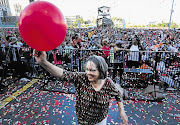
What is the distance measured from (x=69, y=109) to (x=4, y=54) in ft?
15.4

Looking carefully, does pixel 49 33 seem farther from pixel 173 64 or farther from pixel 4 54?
pixel 4 54

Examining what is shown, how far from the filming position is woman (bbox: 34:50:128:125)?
143cm

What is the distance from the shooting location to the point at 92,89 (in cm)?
145

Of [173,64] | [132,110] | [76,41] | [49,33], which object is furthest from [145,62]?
[49,33]

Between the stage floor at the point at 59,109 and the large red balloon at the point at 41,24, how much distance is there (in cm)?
286

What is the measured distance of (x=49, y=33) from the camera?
116 cm

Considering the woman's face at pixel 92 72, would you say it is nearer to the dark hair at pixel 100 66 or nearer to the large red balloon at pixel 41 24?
the dark hair at pixel 100 66

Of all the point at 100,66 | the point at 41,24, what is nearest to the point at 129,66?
the point at 100,66

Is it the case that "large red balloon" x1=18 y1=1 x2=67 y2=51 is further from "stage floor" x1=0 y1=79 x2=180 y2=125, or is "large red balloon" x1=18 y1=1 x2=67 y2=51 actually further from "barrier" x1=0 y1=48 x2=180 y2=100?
"barrier" x1=0 y1=48 x2=180 y2=100

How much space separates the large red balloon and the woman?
0.32 meters

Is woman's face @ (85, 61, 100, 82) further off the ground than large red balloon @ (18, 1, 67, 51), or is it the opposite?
large red balloon @ (18, 1, 67, 51)

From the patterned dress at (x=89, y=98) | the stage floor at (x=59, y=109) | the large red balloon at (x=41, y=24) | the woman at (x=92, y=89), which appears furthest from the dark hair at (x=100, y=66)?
the stage floor at (x=59, y=109)

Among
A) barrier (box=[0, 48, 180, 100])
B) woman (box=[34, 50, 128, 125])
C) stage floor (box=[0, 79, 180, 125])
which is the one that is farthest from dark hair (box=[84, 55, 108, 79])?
barrier (box=[0, 48, 180, 100])

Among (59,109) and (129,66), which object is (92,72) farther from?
(129,66)
